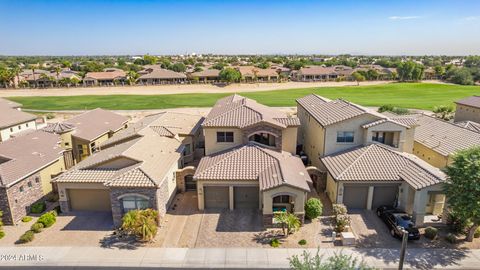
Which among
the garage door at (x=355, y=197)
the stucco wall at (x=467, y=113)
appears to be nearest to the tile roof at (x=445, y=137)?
the garage door at (x=355, y=197)

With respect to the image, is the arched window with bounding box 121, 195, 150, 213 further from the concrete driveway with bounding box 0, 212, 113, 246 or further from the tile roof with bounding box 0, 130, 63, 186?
the tile roof with bounding box 0, 130, 63, 186

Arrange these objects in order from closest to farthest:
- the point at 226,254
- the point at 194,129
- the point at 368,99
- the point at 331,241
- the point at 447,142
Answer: the point at 226,254 → the point at 331,241 → the point at 447,142 → the point at 194,129 → the point at 368,99

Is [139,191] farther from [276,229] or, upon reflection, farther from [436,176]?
[436,176]

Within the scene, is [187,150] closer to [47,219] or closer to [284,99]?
[47,219]

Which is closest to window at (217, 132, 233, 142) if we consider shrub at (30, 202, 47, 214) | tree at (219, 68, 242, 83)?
shrub at (30, 202, 47, 214)

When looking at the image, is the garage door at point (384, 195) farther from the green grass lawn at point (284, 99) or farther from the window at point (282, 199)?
the green grass lawn at point (284, 99)

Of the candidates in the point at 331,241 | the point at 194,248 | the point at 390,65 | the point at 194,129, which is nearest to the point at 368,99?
the point at 194,129

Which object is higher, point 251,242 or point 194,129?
point 194,129
